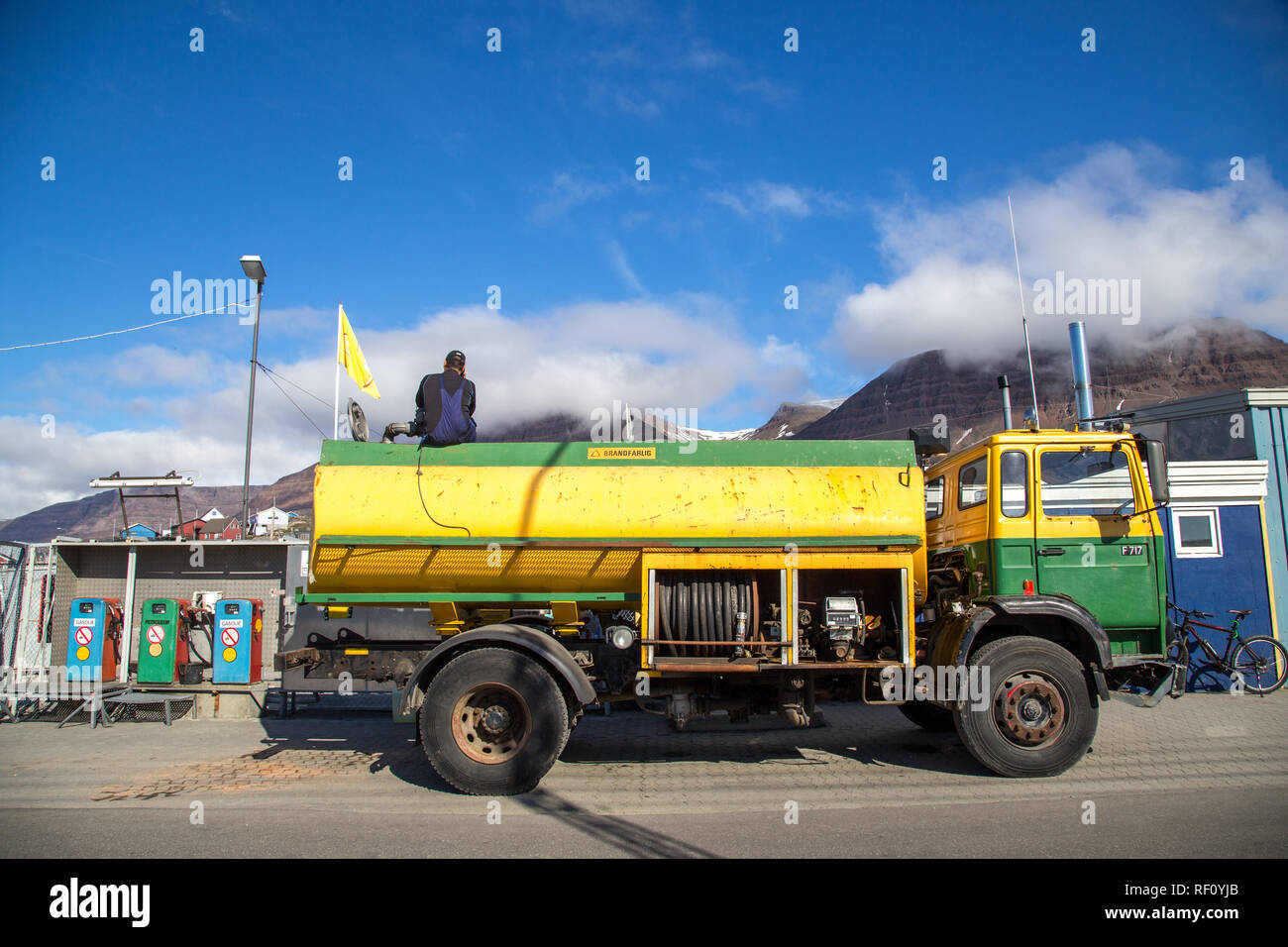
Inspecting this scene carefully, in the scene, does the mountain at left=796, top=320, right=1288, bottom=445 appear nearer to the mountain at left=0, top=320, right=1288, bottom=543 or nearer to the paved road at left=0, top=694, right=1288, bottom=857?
the mountain at left=0, top=320, right=1288, bottom=543

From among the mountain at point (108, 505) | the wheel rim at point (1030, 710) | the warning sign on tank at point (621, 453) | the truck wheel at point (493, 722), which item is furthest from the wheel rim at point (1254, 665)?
the mountain at point (108, 505)

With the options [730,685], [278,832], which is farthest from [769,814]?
[278,832]

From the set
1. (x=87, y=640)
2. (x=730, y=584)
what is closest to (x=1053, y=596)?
(x=730, y=584)

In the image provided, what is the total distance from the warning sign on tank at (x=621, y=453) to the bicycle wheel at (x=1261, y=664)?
997cm

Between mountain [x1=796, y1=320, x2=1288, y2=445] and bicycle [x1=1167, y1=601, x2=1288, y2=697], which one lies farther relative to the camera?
→ mountain [x1=796, y1=320, x2=1288, y2=445]

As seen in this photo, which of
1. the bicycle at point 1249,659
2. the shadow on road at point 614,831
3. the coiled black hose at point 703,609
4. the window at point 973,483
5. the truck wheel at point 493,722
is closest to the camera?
the shadow on road at point 614,831

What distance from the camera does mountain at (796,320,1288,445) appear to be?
96.5m

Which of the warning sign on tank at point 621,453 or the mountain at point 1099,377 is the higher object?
the mountain at point 1099,377

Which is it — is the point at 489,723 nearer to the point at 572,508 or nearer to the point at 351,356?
the point at 572,508

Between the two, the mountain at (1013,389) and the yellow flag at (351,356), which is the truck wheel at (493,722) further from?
the mountain at (1013,389)

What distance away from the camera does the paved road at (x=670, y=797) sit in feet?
15.7

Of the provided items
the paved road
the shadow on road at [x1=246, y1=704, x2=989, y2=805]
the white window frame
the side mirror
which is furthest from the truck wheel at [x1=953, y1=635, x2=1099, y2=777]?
the white window frame

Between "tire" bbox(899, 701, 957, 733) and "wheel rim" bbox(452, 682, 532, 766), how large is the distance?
445 cm

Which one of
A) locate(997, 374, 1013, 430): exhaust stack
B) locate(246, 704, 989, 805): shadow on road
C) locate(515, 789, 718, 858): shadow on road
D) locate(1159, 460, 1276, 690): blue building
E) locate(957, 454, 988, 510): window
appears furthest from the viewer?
locate(1159, 460, 1276, 690): blue building
